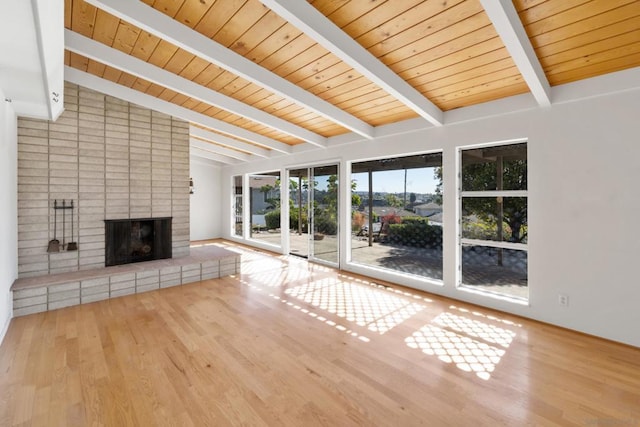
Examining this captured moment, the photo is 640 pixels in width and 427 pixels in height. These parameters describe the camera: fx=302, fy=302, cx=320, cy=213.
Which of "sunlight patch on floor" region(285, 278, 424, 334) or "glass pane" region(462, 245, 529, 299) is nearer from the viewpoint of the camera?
"sunlight patch on floor" region(285, 278, 424, 334)

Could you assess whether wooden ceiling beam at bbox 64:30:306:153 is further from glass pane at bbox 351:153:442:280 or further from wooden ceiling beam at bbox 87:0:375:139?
glass pane at bbox 351:153:442:280

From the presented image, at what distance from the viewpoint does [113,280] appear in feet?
13.5

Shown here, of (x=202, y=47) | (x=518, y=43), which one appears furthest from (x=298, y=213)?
(x=518, y=43)

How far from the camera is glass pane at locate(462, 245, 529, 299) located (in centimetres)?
353

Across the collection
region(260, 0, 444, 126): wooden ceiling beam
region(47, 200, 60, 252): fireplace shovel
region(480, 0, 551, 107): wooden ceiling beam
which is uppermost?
region(260, 0, 444, 126): wooden ceiling beam

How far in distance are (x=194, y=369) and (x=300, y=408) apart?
95 centimetres

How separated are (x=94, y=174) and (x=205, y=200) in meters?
4.76

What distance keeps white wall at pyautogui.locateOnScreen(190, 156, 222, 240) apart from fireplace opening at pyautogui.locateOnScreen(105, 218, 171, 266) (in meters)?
3.97

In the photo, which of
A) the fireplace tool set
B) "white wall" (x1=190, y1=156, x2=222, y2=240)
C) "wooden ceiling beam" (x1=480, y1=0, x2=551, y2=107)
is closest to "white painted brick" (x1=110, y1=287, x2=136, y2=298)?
the fireplace tool set

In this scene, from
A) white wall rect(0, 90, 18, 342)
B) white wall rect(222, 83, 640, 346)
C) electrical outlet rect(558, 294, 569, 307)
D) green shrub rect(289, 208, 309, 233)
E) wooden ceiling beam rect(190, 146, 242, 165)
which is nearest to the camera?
white wall rect(222, 83, 640, 346)

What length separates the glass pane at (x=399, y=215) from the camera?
Result: 438 centimetres

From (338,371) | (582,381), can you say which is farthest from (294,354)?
(582,381)

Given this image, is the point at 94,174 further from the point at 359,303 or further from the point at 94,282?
the point at 359,303

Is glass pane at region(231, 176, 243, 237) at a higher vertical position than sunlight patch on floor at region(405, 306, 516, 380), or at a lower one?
higher
